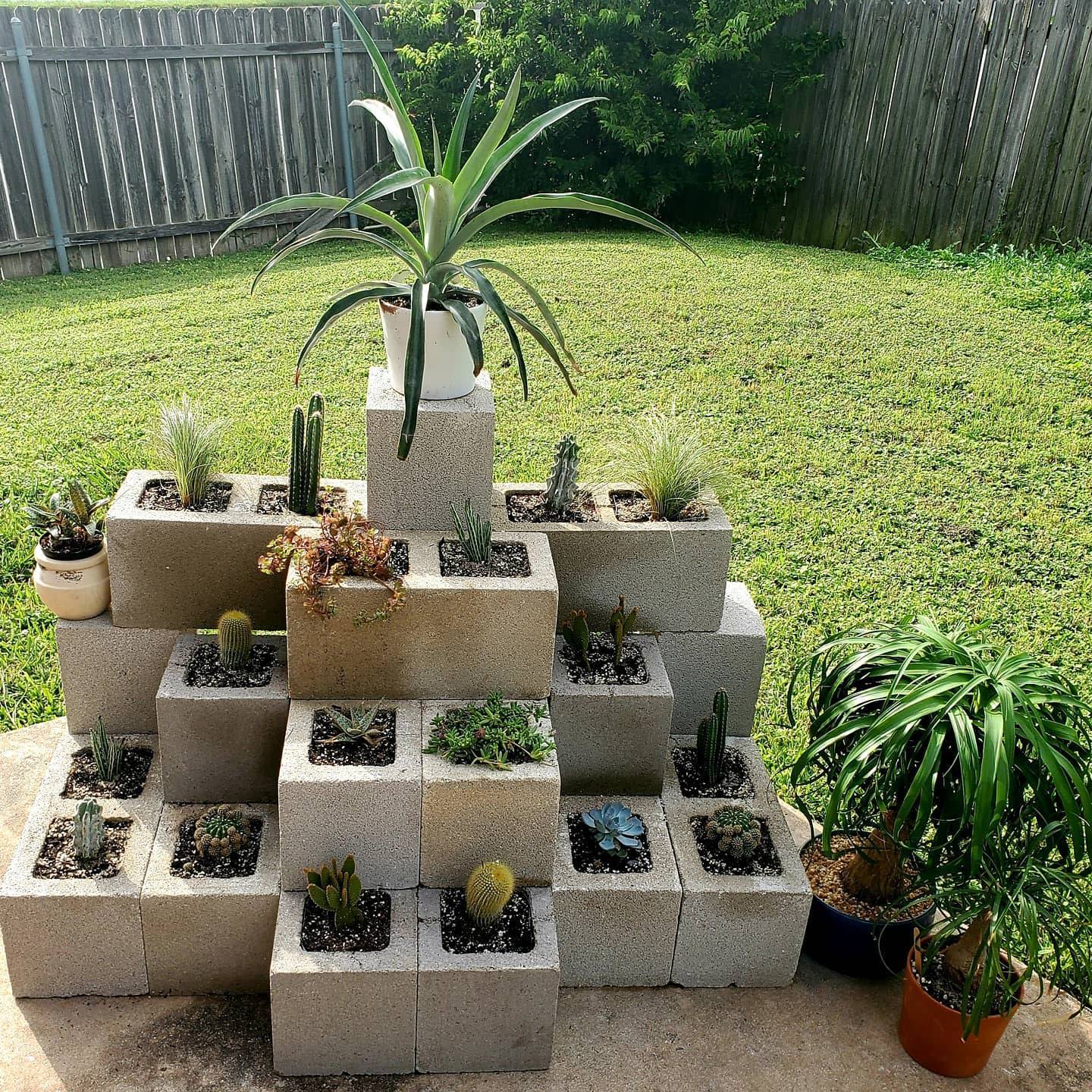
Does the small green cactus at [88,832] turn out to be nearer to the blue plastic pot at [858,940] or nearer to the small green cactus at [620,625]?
the small green cactus at [620,625]

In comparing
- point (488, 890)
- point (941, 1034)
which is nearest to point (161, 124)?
point (488, 890)

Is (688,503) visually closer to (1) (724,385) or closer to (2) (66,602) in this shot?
(2) (66,602)

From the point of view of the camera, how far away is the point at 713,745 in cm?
373

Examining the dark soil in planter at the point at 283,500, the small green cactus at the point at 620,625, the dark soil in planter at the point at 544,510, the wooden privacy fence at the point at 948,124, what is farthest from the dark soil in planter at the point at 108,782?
the wooden privacy fence at the point at 948,124

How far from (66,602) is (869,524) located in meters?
3.83

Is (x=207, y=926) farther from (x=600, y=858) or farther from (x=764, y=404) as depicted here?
(x=764, y=404)

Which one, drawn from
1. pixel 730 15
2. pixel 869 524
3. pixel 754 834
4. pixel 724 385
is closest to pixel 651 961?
pixel 754 834

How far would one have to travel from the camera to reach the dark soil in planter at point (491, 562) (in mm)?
3338

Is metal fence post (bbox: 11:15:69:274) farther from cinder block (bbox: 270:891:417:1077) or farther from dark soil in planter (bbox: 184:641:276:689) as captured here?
cinder block (bbox: 270:891:417:1077)

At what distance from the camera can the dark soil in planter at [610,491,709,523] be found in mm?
3783

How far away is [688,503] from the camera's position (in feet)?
12.5

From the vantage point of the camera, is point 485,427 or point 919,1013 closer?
point 919,1013

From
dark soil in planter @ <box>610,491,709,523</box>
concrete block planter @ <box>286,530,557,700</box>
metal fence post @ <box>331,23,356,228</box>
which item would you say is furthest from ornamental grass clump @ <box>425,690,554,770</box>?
metal fence post @ <box>331,23,356,228</box>

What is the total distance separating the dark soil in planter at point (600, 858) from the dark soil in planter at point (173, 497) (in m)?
1.59
